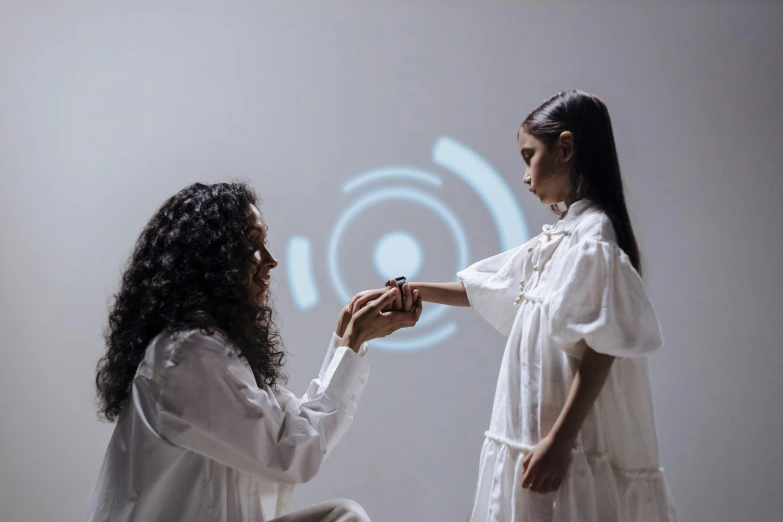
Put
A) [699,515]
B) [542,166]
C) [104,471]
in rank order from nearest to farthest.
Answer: [104,471] → [542,166] → [699,515]

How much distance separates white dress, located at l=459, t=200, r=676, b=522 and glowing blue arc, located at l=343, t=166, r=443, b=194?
1.14 m

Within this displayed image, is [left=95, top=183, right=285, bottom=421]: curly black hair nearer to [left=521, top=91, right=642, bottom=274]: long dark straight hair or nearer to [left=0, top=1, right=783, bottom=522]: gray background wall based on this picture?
[left=521, top=91, right=642, bottom=274]: long dark straight hair

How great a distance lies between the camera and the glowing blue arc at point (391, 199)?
96.1 inches

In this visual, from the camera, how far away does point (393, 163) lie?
246 centimetres

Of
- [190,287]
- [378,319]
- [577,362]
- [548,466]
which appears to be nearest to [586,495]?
[548,466]

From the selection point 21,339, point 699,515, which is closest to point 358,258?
point 21,339

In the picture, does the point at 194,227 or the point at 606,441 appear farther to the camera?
the point at 194,227

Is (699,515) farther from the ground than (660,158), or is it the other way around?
(660,158)

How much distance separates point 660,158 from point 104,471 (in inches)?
81.4

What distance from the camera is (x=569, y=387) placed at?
1.24 m

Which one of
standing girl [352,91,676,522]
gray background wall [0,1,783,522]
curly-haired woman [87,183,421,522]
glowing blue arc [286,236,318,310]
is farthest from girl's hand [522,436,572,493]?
glowing blue arc [286,236,318,310]

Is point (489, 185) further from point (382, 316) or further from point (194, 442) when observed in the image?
point (194, 442)

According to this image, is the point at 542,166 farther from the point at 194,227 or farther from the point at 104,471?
the point at 104,471

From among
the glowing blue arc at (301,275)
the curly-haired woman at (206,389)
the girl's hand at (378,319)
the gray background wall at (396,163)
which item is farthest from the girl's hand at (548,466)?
the glowing blue arc at (301,275)
